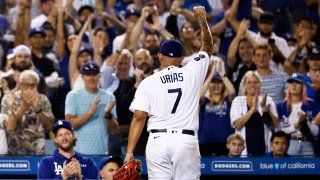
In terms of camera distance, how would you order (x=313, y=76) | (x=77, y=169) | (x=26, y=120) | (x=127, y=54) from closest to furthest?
(x=77, y=169)
(x=26, y=120)
(x=313, y=76)
(x=127, y=54)

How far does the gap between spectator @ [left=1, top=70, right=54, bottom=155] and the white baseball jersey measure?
279 cm

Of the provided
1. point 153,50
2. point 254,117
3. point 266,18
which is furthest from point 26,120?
point 266,18

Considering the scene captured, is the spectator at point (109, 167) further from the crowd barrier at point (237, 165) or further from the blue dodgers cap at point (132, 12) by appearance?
the blue dodgers cap at point (132, 12)

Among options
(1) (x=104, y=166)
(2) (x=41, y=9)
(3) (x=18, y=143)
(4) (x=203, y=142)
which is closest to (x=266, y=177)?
(4) (x=203, y=142)

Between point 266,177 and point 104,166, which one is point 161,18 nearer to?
Result: point 266,177

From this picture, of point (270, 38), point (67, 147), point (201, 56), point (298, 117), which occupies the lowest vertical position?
point (67, 147)

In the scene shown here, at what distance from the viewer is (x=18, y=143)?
930 centimetres

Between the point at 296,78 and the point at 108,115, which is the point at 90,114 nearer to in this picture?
the point at 108,115

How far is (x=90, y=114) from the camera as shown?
930cm

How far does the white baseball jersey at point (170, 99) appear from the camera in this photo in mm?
6723

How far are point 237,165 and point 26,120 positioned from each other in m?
2.30

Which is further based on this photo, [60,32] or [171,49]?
[60,32]

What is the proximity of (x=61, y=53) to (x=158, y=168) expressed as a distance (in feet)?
14.2

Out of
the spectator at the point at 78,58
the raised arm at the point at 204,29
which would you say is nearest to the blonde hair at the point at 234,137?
the spectator at the point at 78,58
